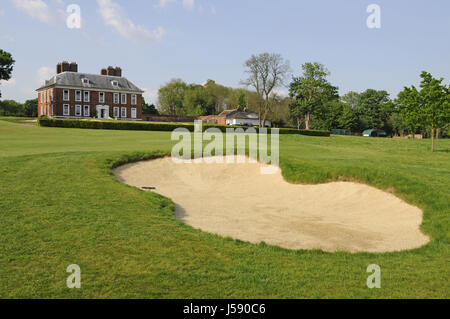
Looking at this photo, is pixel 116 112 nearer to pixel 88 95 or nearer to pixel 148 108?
pixel 88 95

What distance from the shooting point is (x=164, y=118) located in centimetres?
8119

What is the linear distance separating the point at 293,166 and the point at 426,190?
5.96 meters

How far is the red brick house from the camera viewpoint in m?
69.4

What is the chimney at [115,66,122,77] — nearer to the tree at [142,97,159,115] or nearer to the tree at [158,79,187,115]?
the tree at [142,97,159,115]

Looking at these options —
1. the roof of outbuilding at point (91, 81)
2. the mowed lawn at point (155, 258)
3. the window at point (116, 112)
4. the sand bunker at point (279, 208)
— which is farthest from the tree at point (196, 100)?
the mowed lawn at point (155, 258)

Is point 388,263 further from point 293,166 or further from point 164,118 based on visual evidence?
point 164,118

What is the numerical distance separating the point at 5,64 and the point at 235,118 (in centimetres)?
5112

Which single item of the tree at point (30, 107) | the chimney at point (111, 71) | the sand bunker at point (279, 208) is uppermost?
the chimney at point (111, 71)

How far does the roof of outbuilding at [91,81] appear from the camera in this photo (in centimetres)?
6962

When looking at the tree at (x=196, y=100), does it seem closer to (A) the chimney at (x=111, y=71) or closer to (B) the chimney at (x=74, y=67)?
(A) the chimney at (x=111, y=71)

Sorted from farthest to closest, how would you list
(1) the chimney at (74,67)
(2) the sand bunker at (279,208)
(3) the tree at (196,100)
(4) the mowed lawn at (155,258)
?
(3) the tree at (196,100) → (1) the chimney at (74,67) → (2) the sand bunker at (279,208) → (4) the mowed lawn at (155,258)

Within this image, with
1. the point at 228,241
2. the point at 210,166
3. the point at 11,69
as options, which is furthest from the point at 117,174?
the point at 11,69

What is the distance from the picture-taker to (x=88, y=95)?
71.5 m

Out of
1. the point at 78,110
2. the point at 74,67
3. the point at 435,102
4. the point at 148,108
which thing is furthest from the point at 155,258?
the point at 148,108
